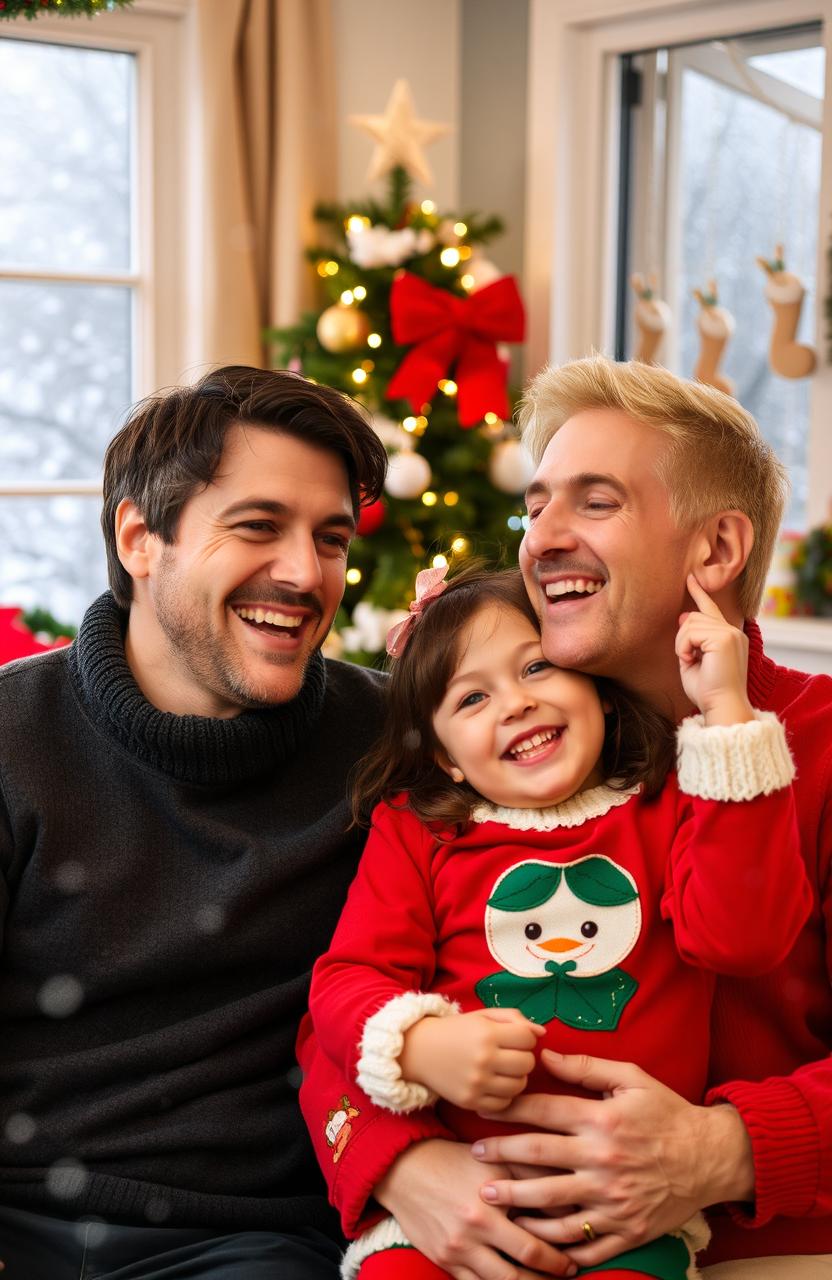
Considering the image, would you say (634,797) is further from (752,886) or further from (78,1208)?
(78,1208)

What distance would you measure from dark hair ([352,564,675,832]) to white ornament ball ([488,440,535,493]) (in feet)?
7.62

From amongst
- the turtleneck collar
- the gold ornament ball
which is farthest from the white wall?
the turtleneck collar

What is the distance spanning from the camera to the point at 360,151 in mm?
4508

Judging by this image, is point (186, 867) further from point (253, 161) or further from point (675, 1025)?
point (253, 161)

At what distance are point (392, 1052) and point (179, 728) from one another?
0.49 meters

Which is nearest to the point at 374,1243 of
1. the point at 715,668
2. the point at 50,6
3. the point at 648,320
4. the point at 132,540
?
the point at 715,668

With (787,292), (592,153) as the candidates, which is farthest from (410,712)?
(592,153)

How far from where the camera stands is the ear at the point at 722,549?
159 cm

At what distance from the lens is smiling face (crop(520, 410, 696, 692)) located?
155 cm

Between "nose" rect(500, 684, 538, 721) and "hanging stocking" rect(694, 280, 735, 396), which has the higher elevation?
"hanging stocking" rect(694, 280, 735, 396)

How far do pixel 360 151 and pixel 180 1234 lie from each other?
3.74 m

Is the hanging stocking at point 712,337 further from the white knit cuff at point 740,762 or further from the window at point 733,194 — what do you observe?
the white knit cuff at point 740,762

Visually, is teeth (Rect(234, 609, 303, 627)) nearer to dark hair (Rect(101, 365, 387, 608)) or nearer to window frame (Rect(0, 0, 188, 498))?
dark hair (Rect(101, 365, 387, 608))

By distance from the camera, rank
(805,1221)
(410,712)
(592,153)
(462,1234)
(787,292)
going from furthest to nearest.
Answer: (592,153) < (787,292) < (410,712) < (805,1221) < (462,1234)
